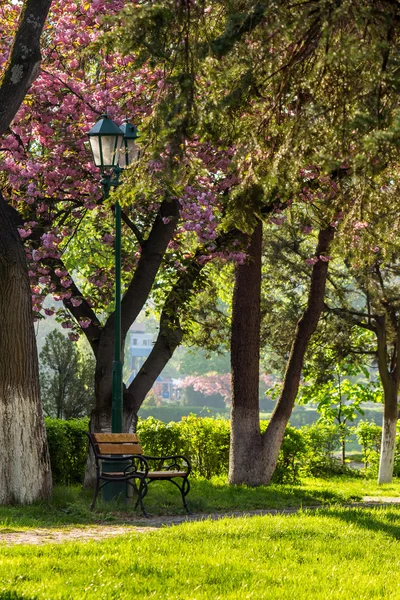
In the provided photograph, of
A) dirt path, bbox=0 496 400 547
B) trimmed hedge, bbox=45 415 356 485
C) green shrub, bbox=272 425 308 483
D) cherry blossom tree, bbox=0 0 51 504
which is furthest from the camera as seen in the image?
green shrub, bbox=272 425 308 483

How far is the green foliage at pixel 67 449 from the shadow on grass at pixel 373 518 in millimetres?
6030

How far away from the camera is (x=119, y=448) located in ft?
39.2

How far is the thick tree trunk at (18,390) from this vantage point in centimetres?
1163

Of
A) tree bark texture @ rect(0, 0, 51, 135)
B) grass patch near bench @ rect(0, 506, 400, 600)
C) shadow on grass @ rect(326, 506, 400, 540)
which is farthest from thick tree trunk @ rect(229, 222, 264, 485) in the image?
grass patch near bench @ rect(0, 506, 400, 600)

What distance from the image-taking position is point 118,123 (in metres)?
13.5

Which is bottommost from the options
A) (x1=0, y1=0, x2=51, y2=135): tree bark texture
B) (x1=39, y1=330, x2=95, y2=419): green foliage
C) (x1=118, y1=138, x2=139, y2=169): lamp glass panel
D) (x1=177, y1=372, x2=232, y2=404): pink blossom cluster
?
(x1=39, y1=330, x2=95, y2=419): green foliage

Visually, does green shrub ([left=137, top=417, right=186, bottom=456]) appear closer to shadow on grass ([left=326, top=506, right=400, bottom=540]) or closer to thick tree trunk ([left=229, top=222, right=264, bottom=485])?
thick tree trunk ([left=229, top=222, right=264, bottom=485])

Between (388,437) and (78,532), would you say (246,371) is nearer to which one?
(388,437)

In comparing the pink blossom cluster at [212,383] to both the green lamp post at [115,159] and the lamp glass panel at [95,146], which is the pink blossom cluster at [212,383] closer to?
the green lamp post at [115,159]

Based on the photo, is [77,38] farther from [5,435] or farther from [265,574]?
[265,574]

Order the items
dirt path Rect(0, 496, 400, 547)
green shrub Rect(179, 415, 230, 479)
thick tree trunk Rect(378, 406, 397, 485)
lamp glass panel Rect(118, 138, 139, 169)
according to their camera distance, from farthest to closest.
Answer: thick tree trunk Rect(378, 406, 397, 485), green shrub Rect(179, 415, 230, 479), lamp glass panel Rect(118, 138, 139, 169), dirt path Rect(0, 496, 400, 547)

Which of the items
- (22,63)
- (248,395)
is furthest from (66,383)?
(22,63)

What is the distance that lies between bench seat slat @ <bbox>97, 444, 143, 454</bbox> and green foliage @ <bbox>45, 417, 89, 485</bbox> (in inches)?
162

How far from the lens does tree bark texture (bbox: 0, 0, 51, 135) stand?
1099 centimetres
